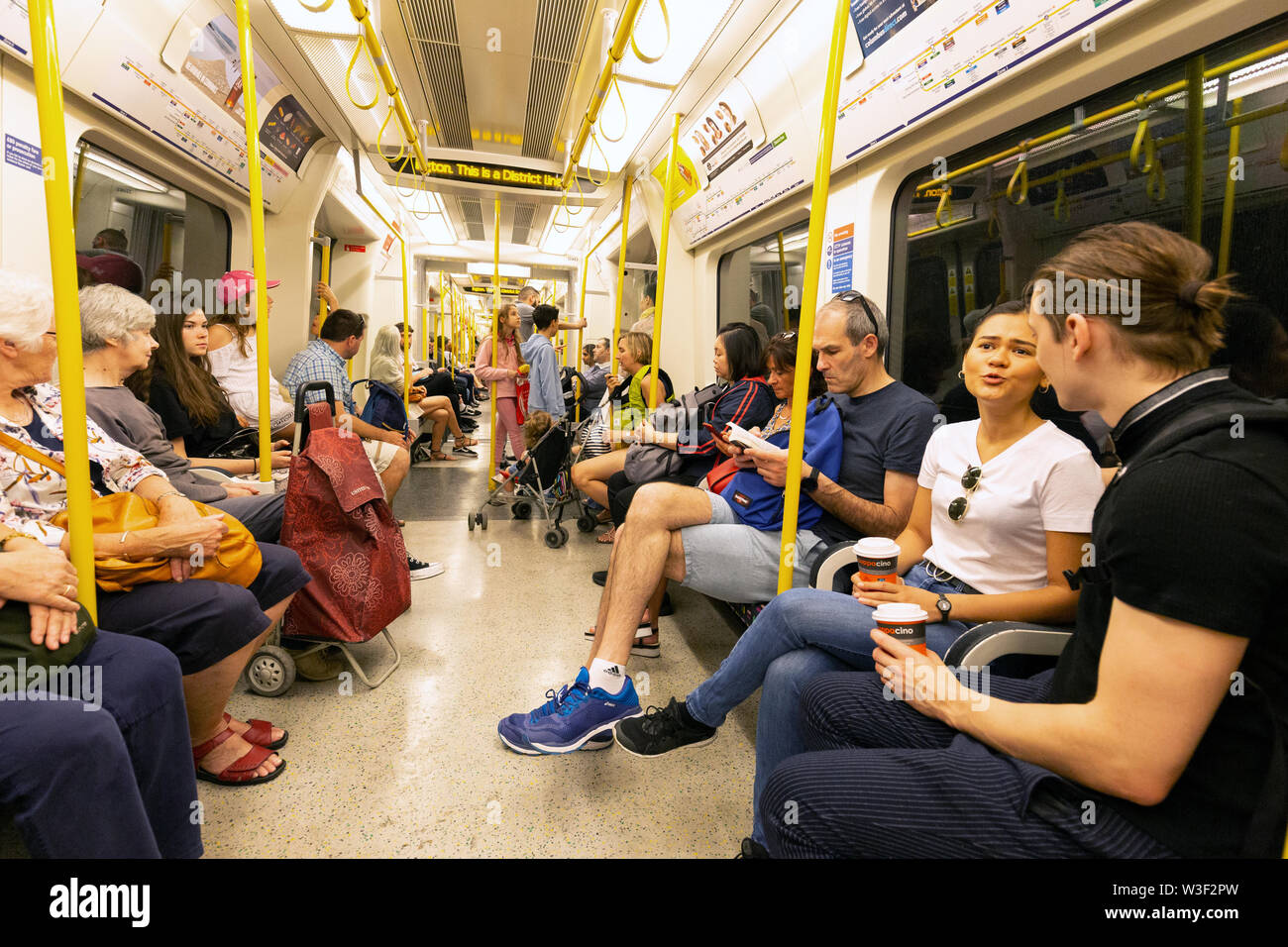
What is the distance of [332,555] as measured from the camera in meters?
2.53

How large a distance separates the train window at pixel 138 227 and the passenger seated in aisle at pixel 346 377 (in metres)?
1.01

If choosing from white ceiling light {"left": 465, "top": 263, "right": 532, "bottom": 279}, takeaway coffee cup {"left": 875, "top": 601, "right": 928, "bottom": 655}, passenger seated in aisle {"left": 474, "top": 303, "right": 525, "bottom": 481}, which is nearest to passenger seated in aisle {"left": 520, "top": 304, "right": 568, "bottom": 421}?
passenger seated in aisle {"left": 474, "top": 303, "right": 525, "bottom": 481}

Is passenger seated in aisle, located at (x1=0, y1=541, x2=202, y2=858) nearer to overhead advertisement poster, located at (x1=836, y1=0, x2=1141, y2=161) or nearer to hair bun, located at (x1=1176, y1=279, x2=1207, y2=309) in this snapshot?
hair bun, located at (x1=1176, y1=279, x2=1207, y2=309)

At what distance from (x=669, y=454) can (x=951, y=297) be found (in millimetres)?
1557

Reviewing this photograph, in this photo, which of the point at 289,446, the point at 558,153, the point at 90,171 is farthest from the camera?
the point at 558,153

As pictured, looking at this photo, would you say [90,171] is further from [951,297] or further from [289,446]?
[951,297]

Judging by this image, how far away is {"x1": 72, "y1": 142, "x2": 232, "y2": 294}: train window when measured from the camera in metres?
3.61

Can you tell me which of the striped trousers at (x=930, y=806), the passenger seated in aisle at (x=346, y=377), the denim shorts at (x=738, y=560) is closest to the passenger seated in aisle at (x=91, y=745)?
the striped trousers at (x=930, y=806)

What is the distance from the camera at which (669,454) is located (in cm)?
333

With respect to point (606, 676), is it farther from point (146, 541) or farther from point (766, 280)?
point (766, 280)

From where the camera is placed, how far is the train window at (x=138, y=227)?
3.61m

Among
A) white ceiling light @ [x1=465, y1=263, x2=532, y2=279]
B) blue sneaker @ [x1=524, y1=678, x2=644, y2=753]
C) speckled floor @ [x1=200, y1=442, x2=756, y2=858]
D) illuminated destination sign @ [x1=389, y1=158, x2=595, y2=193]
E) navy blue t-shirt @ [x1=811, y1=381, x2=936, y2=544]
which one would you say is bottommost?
speckled floor @ [x1=200, y1=442, x2=756, y2=858]

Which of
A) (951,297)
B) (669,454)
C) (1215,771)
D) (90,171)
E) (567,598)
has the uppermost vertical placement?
(90,171)
